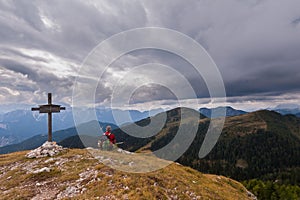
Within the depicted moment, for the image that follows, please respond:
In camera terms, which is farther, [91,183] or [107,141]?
[107,141]

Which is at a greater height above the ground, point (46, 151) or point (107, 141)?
point (107, 141)

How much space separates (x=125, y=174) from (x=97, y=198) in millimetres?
4326

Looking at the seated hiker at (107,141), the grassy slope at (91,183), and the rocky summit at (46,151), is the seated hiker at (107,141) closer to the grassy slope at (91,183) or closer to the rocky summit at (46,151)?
the grassy slope at (91,183)

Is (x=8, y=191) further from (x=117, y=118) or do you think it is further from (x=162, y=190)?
(x=162, y=190)

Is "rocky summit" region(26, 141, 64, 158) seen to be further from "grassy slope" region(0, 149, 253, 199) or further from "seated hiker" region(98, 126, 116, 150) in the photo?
"seated hiker" region(98, 126, 116, 150)

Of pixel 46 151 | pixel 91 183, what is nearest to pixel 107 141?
pixel 46 151

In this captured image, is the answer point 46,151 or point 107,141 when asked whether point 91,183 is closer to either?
point 107,141

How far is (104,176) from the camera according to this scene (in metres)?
17.0

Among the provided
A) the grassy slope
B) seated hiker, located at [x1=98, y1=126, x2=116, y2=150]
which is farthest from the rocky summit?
seated hiker, located at [x1=98, y1=126, x2=116, y2=150]

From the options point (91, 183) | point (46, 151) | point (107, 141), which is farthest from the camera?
point (107, 141)

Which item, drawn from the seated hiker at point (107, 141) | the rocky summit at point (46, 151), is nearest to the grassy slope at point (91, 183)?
the rocky summit at point (46, 151)

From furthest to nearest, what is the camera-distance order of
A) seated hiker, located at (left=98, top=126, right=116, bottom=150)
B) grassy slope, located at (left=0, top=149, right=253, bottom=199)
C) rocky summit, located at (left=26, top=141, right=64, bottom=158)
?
seated hiker, located at (left=98, top=126, right=116, bottom=150), rocky summit, located at (left=26, top=141, right=64, bottom=158), grassy slope, located at (left=0, top=149, right=253, bottom=199)

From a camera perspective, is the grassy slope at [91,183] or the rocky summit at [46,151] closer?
the grassy slope at [91,183]

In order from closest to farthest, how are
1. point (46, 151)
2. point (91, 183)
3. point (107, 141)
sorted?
1. point (91, 183)
2. point (46, 151)
3. point (107, 141)
